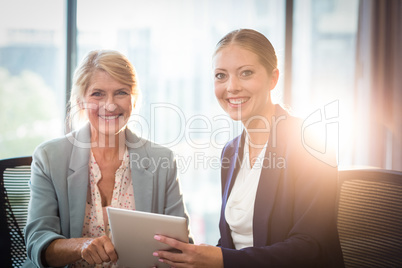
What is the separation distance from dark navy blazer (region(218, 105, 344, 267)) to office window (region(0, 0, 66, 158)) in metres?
1.93

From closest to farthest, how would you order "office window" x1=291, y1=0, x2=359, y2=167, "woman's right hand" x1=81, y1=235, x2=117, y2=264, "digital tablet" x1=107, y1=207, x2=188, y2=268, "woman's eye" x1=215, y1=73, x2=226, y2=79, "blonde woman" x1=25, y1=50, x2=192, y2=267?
"digital tablet" x1=107, y1=207, x2=188, y2=268, "woman's right hand" x1=81, y1=235, x2=117, y2=264, "blonde woman" x1=25, y1=50, x2=192, y2=267, "woman's eye" x1=215, y1=73, x2=226, y2=79, "office window" x1=291, y1=0, x2=359, y2=167

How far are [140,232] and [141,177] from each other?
0.44 m

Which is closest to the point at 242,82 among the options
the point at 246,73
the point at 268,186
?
the point at 246,73

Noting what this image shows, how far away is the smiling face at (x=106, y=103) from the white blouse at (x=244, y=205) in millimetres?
599

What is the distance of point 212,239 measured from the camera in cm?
278

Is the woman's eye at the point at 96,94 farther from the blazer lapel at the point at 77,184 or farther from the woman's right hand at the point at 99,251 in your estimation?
the woman's right hand at the point at 99,251

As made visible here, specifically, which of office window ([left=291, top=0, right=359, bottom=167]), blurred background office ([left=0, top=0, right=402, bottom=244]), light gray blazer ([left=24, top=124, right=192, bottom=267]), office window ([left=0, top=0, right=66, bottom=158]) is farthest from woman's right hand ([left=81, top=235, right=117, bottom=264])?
office window ([left=291, top=0, right=359, bottom=167])

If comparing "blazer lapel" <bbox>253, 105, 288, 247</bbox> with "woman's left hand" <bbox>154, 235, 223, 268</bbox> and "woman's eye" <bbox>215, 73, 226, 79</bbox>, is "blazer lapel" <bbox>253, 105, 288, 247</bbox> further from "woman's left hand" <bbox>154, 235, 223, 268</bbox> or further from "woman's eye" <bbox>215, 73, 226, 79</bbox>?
"woman's eye" <bbox>215, 73, 226, 79</bbox>

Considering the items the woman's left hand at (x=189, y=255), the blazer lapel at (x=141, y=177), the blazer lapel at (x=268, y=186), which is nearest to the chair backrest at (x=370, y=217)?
the blazer lapel at (x=268, y=186)

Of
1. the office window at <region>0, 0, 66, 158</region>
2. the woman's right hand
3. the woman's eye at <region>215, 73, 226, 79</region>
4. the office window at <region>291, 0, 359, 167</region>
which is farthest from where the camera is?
the office window at <region>291, 0, 359, 167</region>

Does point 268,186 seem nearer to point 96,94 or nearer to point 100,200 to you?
point 100,200

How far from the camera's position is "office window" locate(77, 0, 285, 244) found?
259 cm

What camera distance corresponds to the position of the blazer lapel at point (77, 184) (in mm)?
1388

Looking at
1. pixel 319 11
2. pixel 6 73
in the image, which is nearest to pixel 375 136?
pixel 319 11
